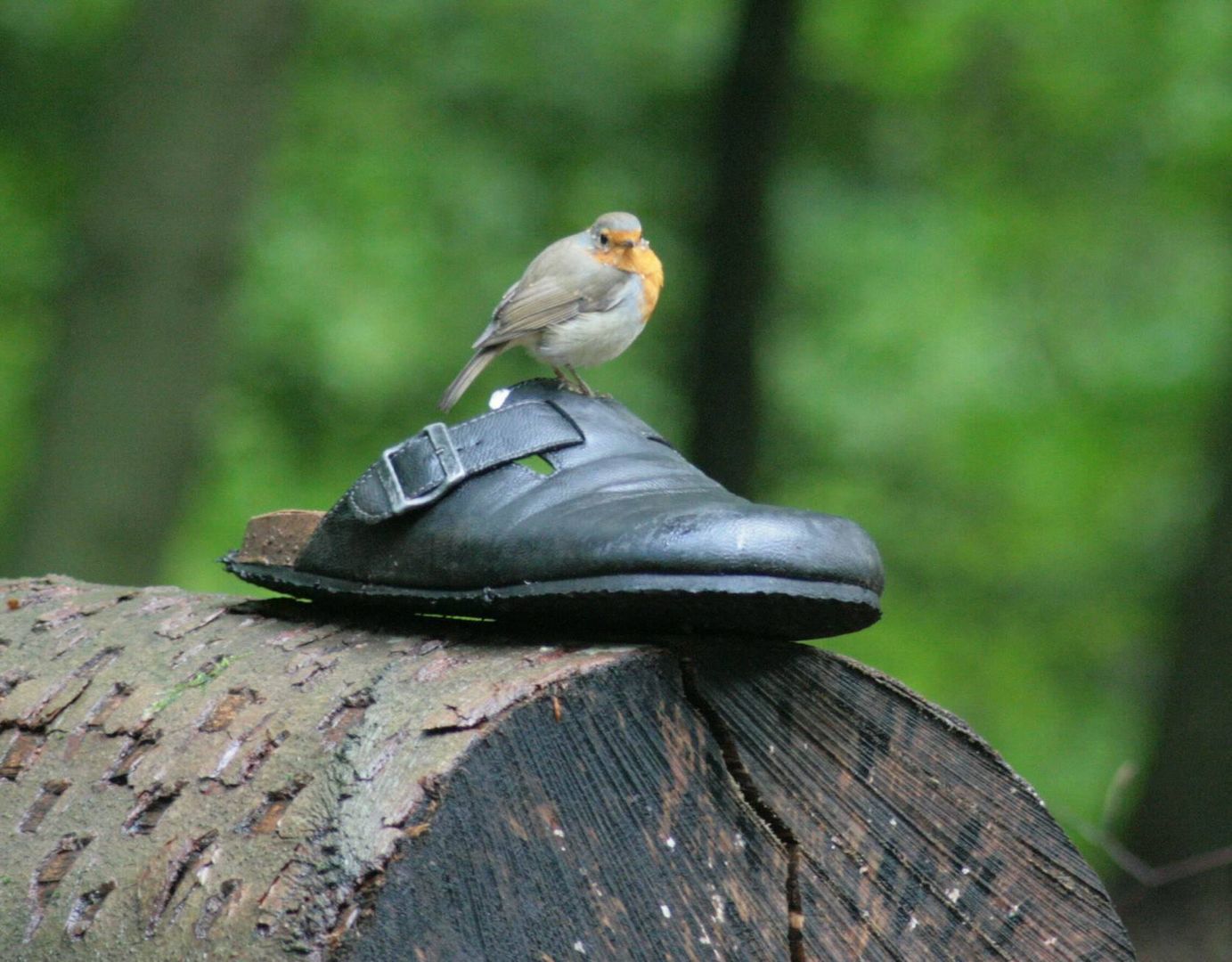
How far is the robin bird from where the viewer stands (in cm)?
325

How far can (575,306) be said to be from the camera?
130 inches

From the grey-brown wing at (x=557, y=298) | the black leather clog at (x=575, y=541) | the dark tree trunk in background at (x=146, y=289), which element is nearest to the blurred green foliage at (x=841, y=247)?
the dark tree trunk in background at (x=146, y=289)

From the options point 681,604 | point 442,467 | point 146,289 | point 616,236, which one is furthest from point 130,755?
point 146,289

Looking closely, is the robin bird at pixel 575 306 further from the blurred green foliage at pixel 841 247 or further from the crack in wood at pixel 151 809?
the blurred green foliage at pixel 841 247

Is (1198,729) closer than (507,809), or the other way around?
(507,809)

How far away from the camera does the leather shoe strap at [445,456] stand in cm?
168

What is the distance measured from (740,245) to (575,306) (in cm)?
413

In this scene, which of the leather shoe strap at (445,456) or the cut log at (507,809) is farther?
the leather shoe strap at (445,456)

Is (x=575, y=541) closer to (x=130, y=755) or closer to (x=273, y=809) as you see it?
(x=273, y=809)

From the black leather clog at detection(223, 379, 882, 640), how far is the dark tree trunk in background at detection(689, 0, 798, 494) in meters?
5.32

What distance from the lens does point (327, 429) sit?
29.1 feet

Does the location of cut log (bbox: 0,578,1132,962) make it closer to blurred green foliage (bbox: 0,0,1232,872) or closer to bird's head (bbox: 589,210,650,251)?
bird's head (bbox: 589,210,650,251)

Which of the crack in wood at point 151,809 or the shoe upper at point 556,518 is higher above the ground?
the shoe upper at point 556,518

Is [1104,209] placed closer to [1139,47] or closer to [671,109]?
[1139,47]
